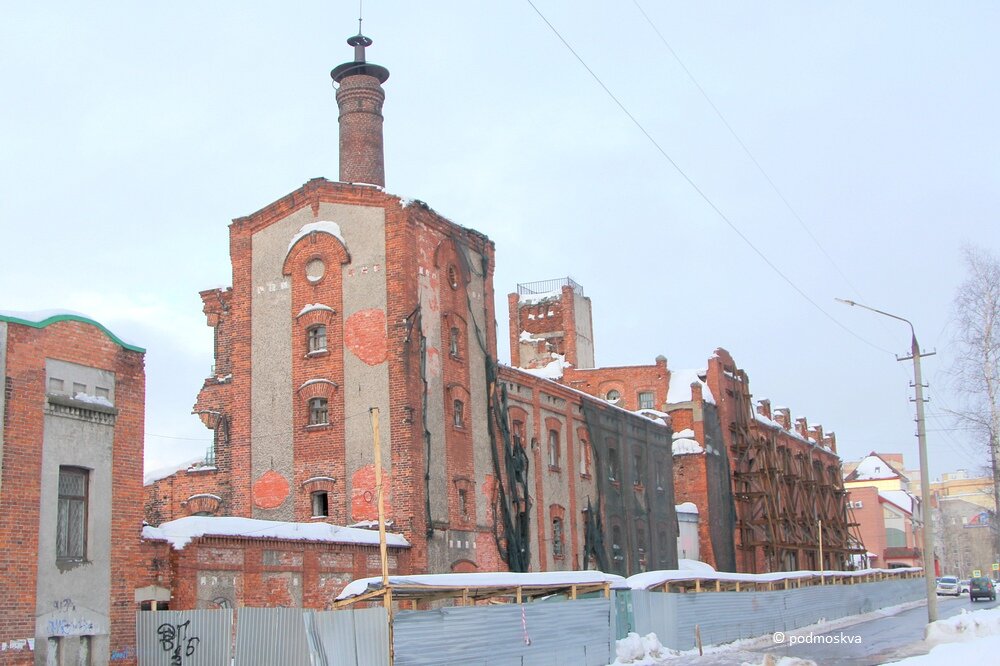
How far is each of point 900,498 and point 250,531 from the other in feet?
283

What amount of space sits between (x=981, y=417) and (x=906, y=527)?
62846 mm

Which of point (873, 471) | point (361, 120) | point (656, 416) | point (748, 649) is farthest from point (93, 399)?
point (873, 471)

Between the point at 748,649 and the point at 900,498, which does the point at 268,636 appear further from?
the point at 900,498

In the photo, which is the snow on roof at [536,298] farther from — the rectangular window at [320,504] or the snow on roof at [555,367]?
the rectangular window at [320,504]

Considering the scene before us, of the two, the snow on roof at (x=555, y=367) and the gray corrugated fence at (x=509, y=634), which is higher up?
the snow on roof at (x=555, y=367)

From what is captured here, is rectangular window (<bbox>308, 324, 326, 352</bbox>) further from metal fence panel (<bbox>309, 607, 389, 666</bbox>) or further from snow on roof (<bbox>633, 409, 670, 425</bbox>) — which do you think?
snow on roof (<bbox>633, 409, 670, 425</bbox>)

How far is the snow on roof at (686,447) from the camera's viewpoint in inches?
2076

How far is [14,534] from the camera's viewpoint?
17562mm

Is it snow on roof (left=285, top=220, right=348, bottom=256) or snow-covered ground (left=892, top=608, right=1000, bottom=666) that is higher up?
snow on roof (left=285, top=220, right=348, bottom=256)

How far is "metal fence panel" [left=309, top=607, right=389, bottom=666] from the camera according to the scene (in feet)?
62.0

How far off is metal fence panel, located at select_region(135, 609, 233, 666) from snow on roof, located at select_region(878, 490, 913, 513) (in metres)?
86.1

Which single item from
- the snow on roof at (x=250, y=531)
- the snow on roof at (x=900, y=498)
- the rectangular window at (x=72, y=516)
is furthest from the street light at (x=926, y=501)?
the snow on roof at (x=900, y=498)

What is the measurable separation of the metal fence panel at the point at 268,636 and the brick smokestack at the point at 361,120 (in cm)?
2063

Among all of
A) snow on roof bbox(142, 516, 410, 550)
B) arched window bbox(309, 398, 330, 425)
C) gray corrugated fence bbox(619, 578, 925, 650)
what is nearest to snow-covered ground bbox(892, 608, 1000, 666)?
gray corrugated fence bbox(619, 578, 925, 650)
